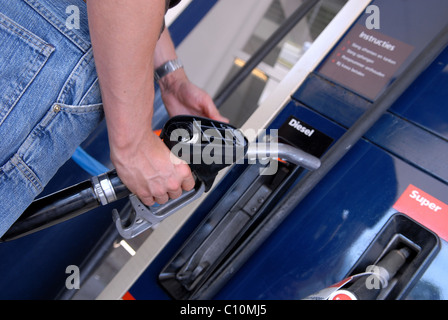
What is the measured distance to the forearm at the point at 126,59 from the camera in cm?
60

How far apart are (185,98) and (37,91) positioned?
1.42 feet

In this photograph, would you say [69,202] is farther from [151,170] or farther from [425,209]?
[425,209]

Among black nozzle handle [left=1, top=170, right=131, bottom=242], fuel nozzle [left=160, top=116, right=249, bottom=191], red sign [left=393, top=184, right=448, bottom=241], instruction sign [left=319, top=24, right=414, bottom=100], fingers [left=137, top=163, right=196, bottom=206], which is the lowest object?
black nozzle handle [left=1, top=170, right=131, bottom=242]

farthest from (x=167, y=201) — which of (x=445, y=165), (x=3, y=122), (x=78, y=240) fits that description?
(x=78, y=240)

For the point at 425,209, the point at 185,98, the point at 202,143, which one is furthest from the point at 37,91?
the point at 425,209

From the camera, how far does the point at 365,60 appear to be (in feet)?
3.89

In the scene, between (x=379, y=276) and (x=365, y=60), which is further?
(x=365, y=60)

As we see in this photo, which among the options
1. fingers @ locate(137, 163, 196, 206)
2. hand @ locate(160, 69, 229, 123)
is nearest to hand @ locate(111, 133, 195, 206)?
fingers @ locate(137, 163, 196, 206)

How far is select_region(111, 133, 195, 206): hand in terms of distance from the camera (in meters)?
0.74

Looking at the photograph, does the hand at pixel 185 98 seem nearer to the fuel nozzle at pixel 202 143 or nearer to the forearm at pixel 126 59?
the fuel nozzle at pixel 202 143

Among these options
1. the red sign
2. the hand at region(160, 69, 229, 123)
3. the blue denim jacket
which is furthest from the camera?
the hand at region(160, 69, 229, 123)

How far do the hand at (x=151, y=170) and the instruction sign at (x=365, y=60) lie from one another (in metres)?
0.66

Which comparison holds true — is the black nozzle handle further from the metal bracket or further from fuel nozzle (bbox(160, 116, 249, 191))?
fuel nozzle (bbox(160, 116, 249, 191))

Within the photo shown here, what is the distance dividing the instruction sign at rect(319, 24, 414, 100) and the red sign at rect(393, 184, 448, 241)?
317 mm
